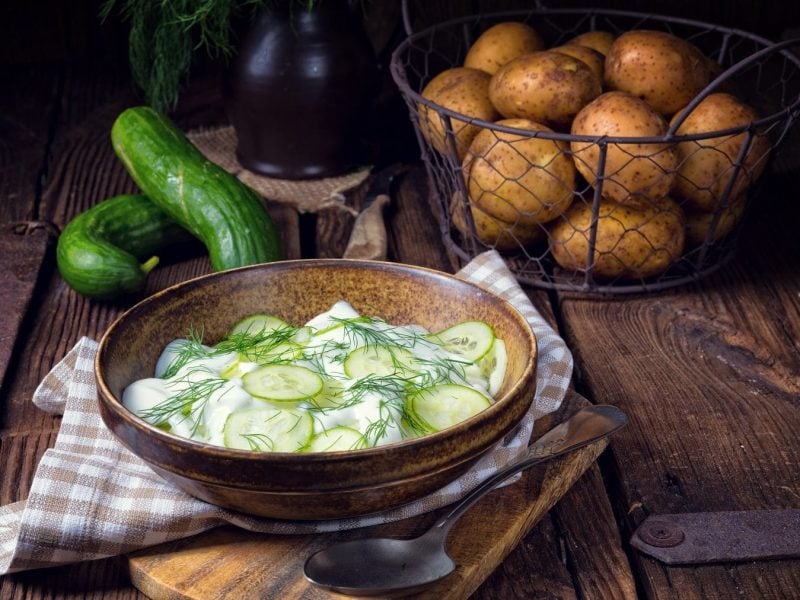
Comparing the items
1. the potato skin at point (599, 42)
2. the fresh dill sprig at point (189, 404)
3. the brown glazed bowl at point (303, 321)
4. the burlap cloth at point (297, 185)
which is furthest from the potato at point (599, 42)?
the fresh dill sprig at point (189, 404)

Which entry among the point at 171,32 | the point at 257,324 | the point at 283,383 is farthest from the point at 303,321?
the point at 171,32

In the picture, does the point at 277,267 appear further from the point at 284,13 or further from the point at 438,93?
the point at 284,13

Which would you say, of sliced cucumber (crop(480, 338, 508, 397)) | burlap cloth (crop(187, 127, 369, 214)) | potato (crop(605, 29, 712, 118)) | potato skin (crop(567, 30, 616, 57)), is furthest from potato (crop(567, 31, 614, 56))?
sliced cucumber (crop(480, 338, 508, 397))

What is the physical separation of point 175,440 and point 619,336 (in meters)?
0.86

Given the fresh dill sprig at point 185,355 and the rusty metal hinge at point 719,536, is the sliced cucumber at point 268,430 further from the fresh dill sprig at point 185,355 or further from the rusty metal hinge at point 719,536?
the rusty metal hinge at point 719,536

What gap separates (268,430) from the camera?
107 cm

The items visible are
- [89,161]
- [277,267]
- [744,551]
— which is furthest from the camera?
[89,161]

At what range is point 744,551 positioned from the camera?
113 centimetres

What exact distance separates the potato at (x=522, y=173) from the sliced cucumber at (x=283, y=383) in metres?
0.62

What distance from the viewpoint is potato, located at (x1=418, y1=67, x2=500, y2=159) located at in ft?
5.79

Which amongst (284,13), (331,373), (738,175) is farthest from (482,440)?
(284,13)

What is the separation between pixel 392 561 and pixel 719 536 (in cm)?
37

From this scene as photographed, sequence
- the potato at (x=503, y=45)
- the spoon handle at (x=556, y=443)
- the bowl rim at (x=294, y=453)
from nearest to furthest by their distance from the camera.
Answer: the bowl rim at (x=294, y=453) → the spoon handle at (x=556, y=443) → the potato at (x=503, y=45)

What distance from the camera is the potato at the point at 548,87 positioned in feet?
5.43
